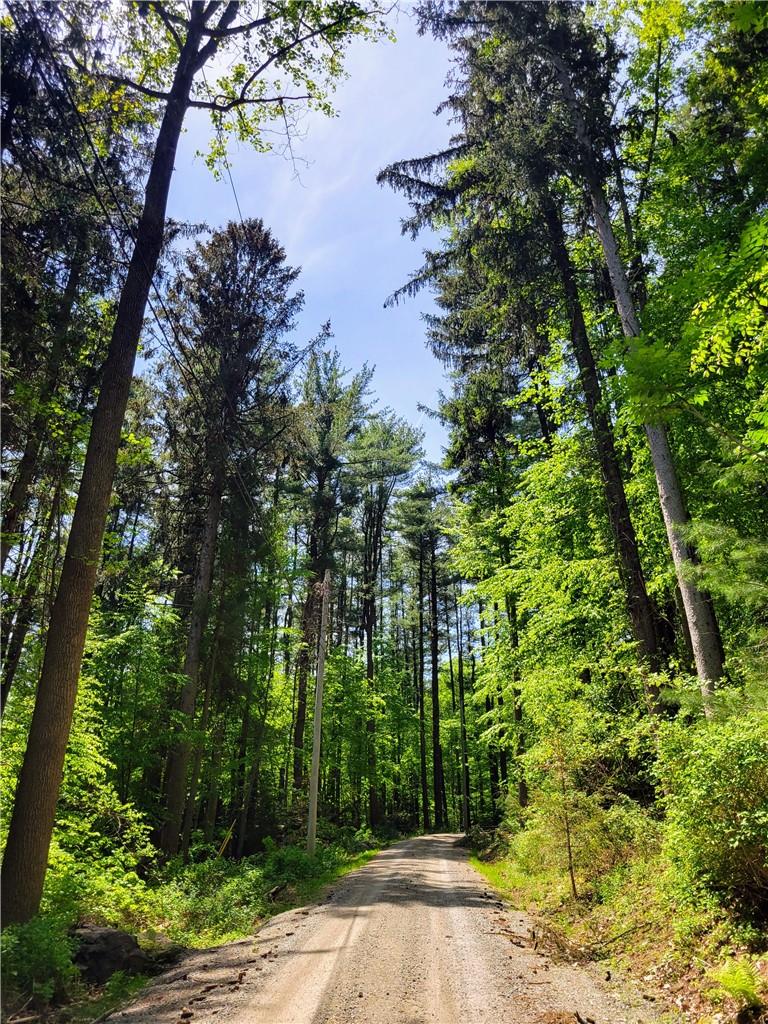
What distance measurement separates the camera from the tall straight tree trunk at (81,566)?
19.4 ft

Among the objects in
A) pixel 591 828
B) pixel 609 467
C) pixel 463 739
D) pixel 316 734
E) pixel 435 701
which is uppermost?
pixel 609 467

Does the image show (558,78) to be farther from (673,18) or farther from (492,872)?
(492,872)

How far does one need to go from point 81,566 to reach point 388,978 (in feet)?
18.0

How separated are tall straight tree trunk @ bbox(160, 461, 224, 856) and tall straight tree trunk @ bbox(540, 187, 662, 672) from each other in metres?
9.52

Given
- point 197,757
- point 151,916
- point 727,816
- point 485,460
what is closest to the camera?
point 727,816

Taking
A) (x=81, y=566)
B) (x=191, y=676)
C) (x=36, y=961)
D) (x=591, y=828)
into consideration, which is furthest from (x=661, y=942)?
(x=191, y=676)

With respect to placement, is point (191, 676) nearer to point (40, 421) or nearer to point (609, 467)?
point (40, 421)

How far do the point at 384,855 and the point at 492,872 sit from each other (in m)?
6.20

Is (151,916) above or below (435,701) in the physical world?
below

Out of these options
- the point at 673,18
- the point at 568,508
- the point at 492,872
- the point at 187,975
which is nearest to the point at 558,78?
the point at 673,18

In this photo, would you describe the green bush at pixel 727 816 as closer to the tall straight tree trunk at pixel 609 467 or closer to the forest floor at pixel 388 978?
the forest floor at pixel 388 978

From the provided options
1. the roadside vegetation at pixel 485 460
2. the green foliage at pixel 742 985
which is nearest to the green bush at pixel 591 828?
the roadside vegetation at pixel 485 460

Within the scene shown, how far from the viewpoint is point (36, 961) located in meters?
5.14

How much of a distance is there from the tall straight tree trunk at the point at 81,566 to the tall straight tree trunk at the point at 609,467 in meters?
6.17
